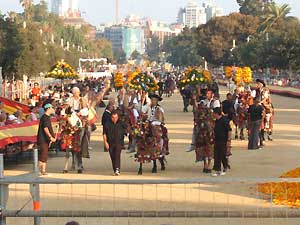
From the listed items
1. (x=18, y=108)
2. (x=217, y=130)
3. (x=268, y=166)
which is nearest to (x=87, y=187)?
(x=217, y=130)

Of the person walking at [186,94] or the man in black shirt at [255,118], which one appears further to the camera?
the person walking at [186,94]

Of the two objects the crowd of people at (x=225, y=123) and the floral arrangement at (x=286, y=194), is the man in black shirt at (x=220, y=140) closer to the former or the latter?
the crowd of people at (x=225, y=123)

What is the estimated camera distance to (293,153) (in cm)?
2020

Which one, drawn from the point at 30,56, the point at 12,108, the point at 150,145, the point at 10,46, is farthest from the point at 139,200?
the point at 30,56

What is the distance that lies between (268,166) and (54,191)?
19.5 feet

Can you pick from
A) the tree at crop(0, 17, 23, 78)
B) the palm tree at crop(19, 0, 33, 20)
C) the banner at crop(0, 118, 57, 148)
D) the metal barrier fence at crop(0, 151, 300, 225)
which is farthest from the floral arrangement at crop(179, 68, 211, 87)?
the palm tree at crop(19, 0, 33, 20)

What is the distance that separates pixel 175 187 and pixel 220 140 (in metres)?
2.69

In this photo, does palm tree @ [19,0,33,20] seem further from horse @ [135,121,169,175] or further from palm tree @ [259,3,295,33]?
horse @ [135,121,169,175]

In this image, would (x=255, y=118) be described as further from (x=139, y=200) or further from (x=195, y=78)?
(x=195, y=78)

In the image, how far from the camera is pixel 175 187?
13641mm

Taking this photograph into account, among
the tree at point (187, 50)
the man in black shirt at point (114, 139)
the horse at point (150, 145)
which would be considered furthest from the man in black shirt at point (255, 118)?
the tree at point (187, 50)

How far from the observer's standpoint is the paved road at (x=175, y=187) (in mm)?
12125

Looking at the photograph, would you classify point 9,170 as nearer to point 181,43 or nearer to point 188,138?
point 188,138

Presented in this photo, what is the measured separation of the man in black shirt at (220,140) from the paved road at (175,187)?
311 mm
